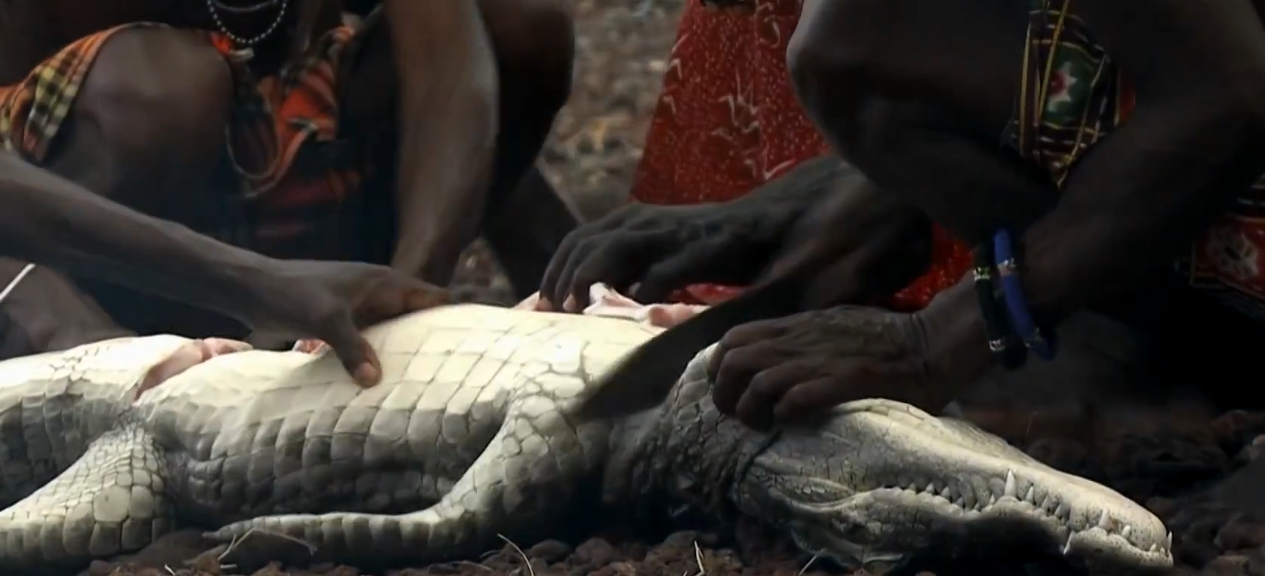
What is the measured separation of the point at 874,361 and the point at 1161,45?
32cm

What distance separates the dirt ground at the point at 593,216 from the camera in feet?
4.04

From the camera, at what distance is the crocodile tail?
1.39 m

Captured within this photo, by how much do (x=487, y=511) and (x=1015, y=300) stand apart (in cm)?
48

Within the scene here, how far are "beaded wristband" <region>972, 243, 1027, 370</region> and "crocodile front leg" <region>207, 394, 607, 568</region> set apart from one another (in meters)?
0.38

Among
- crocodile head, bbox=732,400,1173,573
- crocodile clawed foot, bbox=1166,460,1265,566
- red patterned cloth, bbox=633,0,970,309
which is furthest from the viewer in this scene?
red patterned cloth, bbox=633,0,970,309

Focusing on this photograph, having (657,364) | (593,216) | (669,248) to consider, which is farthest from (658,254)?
(593,216)

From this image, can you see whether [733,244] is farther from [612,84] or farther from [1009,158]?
[612,84]

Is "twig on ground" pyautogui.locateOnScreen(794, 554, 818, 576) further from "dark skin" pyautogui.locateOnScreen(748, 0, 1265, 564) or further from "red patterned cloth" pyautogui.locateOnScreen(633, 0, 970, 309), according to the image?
"red patterned cloth" pyautogui.locateOnScreen(633, 0, 970, 309)

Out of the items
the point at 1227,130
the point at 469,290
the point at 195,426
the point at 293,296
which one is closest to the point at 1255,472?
the point at 1227,130

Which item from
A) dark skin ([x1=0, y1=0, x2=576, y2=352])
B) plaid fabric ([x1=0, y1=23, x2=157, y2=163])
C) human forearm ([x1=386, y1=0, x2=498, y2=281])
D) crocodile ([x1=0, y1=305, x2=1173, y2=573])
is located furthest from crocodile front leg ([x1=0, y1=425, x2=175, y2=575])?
plaid fabric ([x1=0, y1=23, x2=157, y2=163])

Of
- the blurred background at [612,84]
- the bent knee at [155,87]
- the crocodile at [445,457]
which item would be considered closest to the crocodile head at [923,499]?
the crocodile at [445,457]

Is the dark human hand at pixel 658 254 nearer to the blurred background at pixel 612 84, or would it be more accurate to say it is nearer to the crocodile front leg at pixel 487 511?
the crocodile front leg at pixel 487 511

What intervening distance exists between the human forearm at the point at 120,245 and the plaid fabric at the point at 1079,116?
0.73 meters

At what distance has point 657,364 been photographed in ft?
4.63
